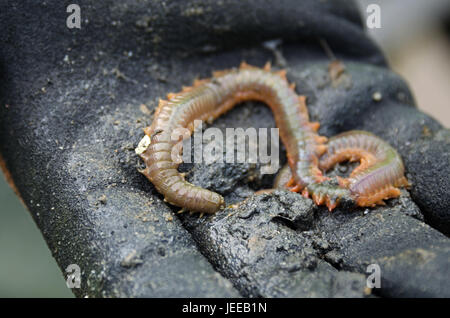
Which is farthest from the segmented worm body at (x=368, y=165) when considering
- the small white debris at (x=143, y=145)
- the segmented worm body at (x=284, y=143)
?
the small white debris at (x=143, y=145)

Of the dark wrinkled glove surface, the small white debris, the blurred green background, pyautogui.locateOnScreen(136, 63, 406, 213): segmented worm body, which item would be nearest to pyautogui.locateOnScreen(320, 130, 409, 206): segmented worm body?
pyautogui.locateOnScreen(136, 63, 406, 213): segmented worm body

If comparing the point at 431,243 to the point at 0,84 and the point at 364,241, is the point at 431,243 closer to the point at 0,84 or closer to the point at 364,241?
the point at 364,241

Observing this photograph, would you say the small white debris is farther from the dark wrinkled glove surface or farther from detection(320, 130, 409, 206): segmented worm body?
detection(320, 130, 409, 206): segmented worm body

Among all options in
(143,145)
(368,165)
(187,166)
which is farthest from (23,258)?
(368,165)

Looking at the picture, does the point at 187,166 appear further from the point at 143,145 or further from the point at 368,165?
the point at 368,165
